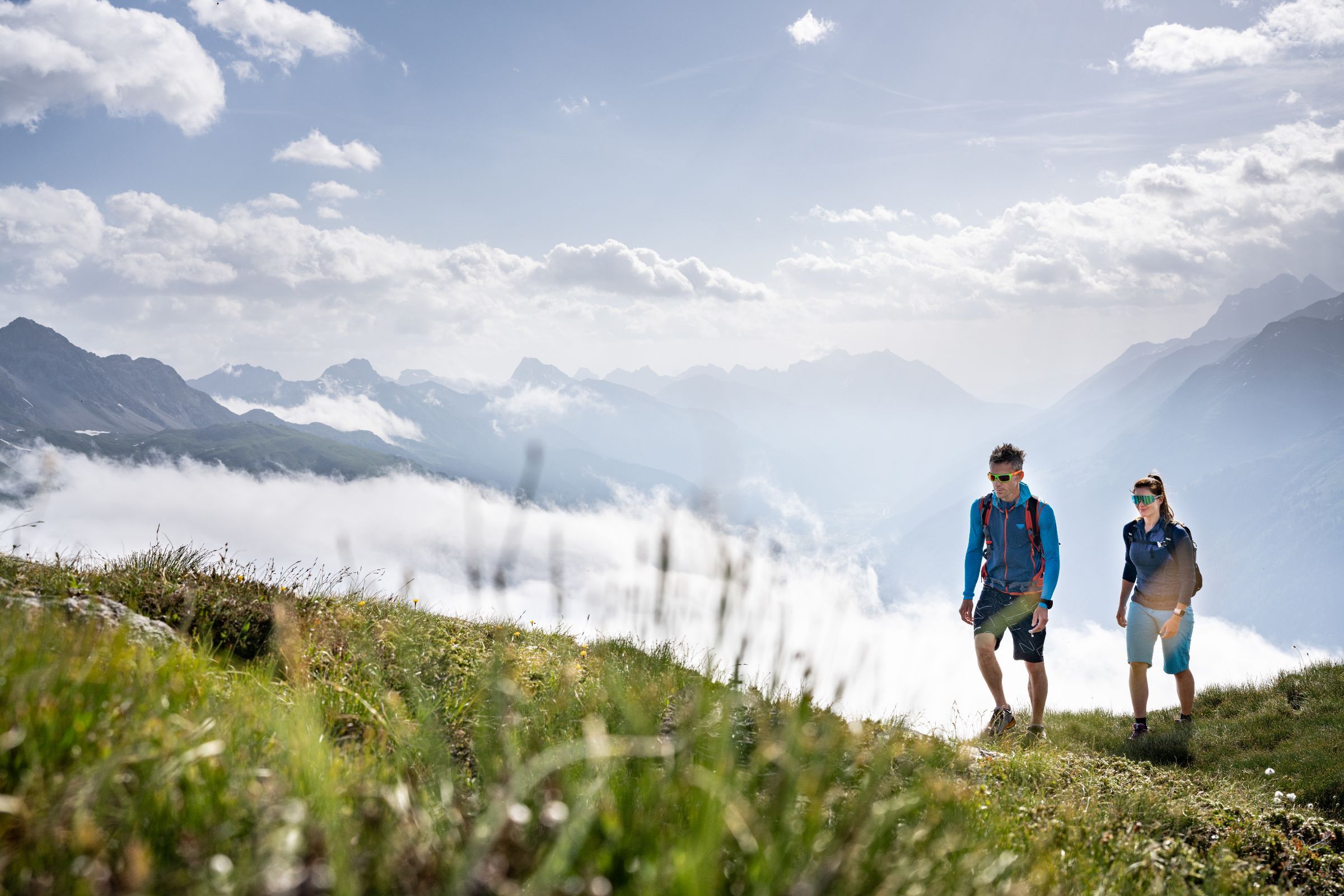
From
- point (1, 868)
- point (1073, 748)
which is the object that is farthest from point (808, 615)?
point (1073, 748)

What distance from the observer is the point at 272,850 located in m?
1.88

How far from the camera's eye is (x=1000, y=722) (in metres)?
9.36

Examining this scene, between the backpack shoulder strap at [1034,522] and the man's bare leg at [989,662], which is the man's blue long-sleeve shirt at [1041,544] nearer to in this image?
the backpack shoulder strap at [1034,522]

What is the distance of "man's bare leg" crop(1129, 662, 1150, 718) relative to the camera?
383 inches

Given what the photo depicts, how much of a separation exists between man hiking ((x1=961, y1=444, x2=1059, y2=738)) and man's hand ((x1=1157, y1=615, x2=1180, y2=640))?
1748mm

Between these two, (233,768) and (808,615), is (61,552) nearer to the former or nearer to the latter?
(233,768)

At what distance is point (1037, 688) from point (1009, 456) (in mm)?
3087

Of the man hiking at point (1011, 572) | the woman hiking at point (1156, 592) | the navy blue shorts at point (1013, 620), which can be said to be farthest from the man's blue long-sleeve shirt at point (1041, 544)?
the woman hiking at point (1156, 592)

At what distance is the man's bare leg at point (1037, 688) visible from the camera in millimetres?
9242

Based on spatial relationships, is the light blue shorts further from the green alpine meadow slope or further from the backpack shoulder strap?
the backpack shoulder strap

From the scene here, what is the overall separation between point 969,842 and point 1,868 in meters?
3.60

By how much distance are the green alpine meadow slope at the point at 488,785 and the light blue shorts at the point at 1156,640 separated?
2058 millimetres

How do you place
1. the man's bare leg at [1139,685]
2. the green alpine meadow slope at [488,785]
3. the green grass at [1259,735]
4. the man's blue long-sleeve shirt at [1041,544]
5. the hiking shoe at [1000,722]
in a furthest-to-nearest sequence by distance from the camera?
the man's bare leg at [1139,685]
the hiking shoe at [1000,722]
the man's blue long-sleeve shirt at [1041,544]
the green grass at [1259,735]
the green alpine meadow slope at [488,785]

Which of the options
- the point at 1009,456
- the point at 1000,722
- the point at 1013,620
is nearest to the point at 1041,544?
the point at 1013,620
